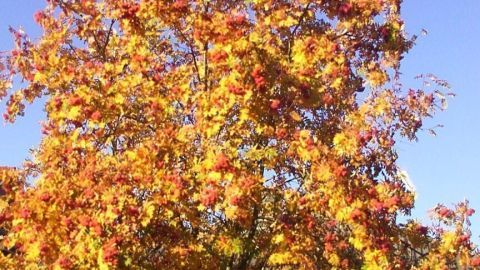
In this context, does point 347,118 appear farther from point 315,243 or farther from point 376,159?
point 315,243

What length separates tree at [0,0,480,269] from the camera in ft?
37.5

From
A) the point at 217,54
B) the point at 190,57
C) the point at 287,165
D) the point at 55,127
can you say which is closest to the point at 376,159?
the point at 287,165

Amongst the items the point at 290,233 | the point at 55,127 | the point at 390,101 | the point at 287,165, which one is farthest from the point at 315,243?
the point at 55,127

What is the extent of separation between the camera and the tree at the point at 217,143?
11.4m

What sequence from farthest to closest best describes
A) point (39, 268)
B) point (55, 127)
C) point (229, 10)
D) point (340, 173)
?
point (229, 10) < point (55, 127) < point (39, 268) < point (340, 173)

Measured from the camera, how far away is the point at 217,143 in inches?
478

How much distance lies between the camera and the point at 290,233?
478 inches

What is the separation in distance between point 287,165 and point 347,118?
1.50 meters

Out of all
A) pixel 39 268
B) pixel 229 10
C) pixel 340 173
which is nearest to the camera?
pixel 340 173

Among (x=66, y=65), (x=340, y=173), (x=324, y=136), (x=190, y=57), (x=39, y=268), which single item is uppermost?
(x=190, y=57)

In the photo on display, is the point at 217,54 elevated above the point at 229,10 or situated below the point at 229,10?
below

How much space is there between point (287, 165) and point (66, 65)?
4765mm

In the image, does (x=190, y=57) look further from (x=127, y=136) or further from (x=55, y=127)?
(x=55, y=127)

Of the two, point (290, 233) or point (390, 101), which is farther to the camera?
point (390, 101)
